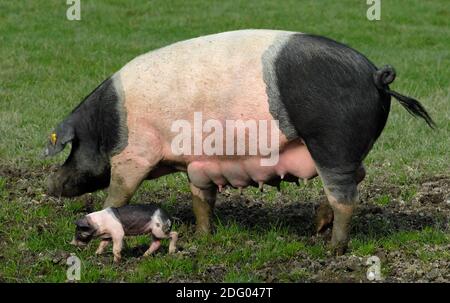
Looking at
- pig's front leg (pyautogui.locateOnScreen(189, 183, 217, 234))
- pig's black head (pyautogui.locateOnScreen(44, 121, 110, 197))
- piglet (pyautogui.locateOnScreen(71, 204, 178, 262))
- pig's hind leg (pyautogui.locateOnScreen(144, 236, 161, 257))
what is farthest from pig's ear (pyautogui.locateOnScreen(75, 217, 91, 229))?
pig's front leg (pyautogui.locateOnScreen(189, 183, 217, 234))

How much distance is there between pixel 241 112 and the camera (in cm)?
632

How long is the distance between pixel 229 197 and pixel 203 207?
116cm

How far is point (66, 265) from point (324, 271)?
1.73 meters

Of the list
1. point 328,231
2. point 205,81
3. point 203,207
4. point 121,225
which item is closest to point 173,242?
point 121,225

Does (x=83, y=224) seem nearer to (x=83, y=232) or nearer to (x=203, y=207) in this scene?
(x=83, y=232)

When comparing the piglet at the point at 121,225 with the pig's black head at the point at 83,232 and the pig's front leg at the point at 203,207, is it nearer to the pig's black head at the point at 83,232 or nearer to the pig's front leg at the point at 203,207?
the pig's black head at the point at 83,232

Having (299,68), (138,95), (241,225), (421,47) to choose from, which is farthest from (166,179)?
(421,47)

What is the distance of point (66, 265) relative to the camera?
631 cm

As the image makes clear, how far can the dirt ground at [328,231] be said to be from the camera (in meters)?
6.04

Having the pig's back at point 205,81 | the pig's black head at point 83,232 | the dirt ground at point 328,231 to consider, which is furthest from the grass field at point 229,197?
the pig's back at point 205,81

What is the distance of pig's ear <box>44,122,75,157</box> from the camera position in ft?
22.7

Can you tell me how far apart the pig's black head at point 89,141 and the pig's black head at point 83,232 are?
66 cm
